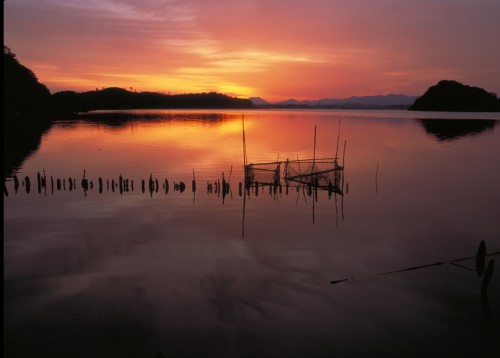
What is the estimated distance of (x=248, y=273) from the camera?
55.3 ft

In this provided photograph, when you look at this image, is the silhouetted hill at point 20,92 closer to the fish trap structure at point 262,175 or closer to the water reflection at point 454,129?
the fish trap structure at point 262,175

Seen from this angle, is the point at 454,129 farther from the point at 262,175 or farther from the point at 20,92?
the point at 20,92

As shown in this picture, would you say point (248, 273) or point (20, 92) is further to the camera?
point (20, 92)

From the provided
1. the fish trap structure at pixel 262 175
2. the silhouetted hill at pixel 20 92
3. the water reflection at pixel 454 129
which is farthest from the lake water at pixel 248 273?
the silhouetted hill at pixel 20 92

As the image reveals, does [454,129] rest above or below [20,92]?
below

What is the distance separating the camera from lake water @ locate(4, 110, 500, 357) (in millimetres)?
12109

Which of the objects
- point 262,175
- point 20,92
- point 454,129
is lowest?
point 262,175

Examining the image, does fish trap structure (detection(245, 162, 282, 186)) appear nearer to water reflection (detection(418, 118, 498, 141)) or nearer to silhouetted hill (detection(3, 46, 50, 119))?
water reflection (detection(418, 118, 498, 141))

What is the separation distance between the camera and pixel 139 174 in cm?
4516

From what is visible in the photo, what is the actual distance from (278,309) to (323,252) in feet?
21.8

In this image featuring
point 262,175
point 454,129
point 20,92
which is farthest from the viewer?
point 20,92

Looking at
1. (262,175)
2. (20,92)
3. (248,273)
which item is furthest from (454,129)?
(20,92)

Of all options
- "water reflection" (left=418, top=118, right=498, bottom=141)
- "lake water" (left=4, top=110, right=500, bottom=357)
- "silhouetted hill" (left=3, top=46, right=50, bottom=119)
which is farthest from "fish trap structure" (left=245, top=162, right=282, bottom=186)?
"silhouetted hill" (left=3, top=46, right=50, bottom=119)

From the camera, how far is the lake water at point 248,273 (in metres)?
12.1
